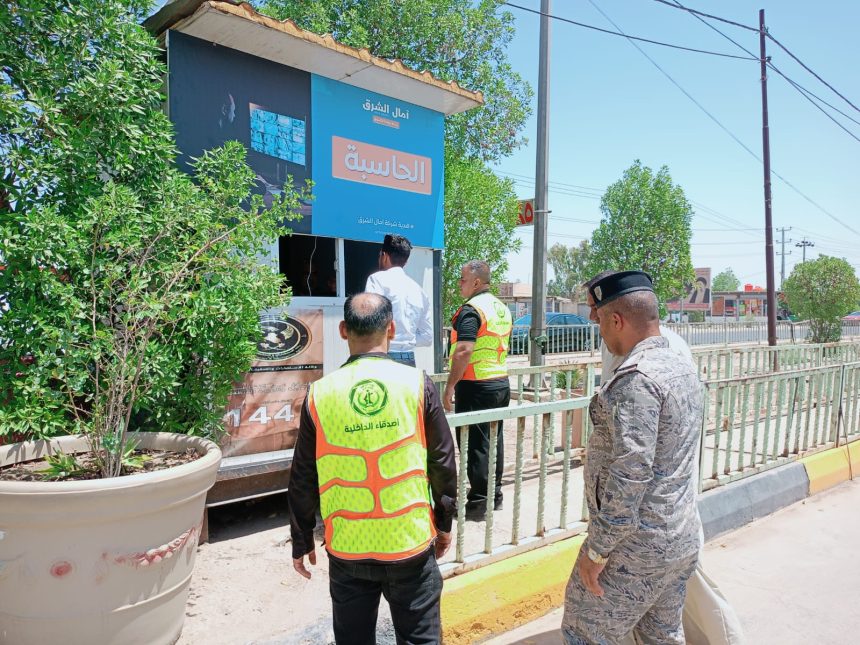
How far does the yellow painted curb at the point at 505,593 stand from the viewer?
3.08 meters

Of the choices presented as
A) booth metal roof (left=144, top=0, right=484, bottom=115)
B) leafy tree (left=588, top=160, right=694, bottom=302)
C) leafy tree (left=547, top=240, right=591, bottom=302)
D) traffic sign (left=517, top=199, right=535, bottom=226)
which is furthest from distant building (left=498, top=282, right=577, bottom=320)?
booth metal roof (left=144, top=0, right=484, bottom=115)

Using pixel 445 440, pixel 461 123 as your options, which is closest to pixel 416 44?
pixel 461 123

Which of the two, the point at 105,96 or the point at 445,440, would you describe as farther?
the point at 105,96

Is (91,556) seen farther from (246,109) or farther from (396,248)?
(246,109)

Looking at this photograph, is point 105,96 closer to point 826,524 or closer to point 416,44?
point 826,524

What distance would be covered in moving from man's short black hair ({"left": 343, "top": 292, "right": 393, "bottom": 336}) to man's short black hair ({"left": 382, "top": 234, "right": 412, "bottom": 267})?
84.9 inches

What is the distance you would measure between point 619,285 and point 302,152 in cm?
373

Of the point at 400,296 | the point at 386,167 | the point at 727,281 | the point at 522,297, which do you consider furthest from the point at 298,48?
the point at 727,281

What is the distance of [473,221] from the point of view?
10.9 metres

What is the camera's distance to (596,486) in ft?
7.31

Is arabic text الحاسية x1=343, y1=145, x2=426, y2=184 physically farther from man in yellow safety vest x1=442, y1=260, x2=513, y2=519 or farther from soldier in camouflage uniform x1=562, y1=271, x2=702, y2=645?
soldier in camouflage uniform x1=562, y1=271, x2=702, y2=645

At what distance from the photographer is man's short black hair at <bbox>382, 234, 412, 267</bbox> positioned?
430 cm

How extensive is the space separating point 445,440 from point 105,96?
2.44 m

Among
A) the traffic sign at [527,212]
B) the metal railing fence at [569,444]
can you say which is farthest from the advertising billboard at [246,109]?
the traffic sign at [527,212]
